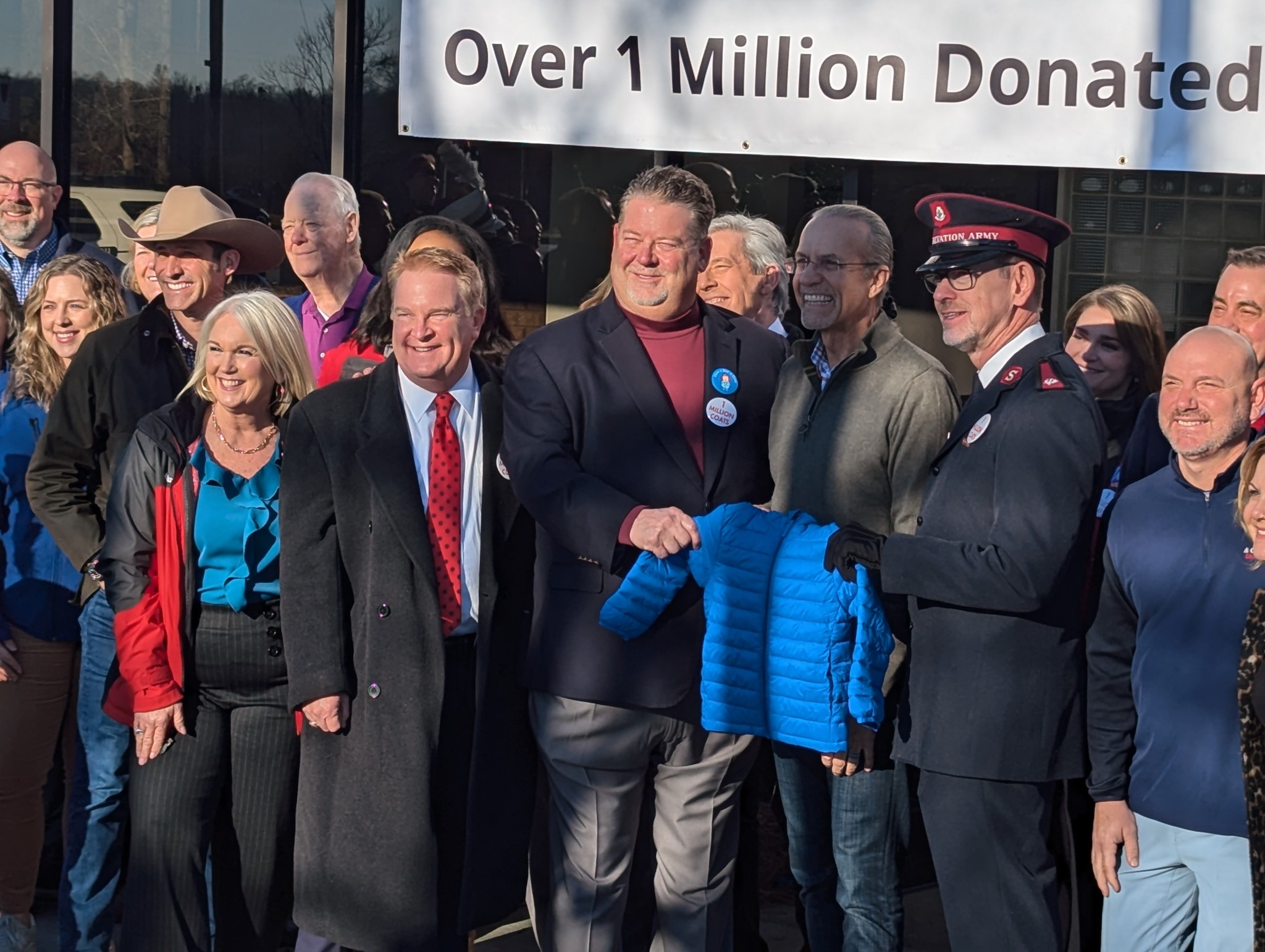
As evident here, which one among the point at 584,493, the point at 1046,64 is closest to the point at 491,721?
the point at 584,493

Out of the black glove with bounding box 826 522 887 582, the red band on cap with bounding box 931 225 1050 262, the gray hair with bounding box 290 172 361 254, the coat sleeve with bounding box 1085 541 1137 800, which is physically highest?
the gray hair with bounding box 290 172 361 254

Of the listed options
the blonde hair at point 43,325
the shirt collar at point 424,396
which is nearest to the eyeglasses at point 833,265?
the shirt collar at point 424,396

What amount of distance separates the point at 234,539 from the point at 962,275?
6.25ft

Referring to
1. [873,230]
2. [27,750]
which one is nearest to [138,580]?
[27,750]

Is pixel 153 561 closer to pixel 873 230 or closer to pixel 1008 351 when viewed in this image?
pixel 873 230

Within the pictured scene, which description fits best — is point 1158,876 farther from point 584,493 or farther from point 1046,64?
point 1046,64

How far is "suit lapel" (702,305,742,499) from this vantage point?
12.6ft

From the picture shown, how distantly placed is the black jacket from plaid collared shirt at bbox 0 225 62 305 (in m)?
1.25

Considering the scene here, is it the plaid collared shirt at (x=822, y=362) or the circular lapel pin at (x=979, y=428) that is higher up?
the plaid collared shirt at (x=822, y=362)

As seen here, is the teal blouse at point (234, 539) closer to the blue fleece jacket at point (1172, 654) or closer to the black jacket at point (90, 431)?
the black jacket at point (90, 431)

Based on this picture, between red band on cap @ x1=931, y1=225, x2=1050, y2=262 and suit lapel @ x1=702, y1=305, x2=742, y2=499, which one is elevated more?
red band on cap @ x1=931, y1=225, x2=1050, y2=262

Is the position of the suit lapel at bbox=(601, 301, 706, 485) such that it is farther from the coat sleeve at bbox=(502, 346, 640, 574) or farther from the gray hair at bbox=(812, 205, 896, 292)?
the gray hair at bbox=(812, 205, 896, 292)

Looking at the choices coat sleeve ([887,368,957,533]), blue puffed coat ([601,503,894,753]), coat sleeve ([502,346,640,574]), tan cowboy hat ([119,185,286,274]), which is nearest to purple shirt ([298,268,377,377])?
tan cowboy hat ([119,185,286,274])

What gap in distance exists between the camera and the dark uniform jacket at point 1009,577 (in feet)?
10.8
